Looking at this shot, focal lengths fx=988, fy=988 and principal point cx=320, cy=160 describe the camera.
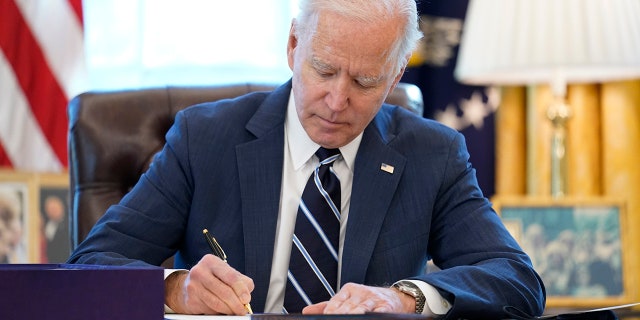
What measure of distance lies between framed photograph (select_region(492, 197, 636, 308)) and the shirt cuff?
1796mm

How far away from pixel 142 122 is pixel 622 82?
2113 mm

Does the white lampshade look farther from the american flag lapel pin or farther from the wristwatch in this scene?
the wristwatch

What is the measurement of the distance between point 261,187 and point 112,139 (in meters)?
0.53

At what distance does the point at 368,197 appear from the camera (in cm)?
225

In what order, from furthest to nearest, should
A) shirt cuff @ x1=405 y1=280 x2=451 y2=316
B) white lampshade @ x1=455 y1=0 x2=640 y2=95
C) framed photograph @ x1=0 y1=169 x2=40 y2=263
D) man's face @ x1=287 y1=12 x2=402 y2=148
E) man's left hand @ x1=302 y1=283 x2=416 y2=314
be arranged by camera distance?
1. white lampshade @ x1=455 y1=0 x2=640 y2=95
2. framed photograph @ x1=0 y1=169 x2=40 y2=263
3. man's face @ x1=287 y1=12 x2=402 y2=148
4. shirt cuff @ x1=405 y1=280 x2=451 y2=316
5. man's left hand @ x1=302 y1=283 x2=416 y2=314

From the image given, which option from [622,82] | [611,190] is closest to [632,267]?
[611,190]

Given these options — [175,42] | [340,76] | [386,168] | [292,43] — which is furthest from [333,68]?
[175,42]

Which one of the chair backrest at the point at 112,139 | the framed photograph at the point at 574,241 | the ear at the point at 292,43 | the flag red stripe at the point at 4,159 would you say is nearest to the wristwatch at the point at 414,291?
the ear at the point at 292,43

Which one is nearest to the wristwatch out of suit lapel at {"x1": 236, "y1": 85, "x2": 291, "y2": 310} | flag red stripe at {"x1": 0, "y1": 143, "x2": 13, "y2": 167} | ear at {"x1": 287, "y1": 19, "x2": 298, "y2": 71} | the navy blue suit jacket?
the navy blue suit jacket

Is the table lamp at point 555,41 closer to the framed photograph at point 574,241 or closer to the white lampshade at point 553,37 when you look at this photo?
the white lampshade at point 553,37

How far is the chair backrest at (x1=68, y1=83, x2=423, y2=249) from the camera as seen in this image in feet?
8.35

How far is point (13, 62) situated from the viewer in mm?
3459

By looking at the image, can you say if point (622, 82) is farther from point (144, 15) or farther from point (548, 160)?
point (144, 15)

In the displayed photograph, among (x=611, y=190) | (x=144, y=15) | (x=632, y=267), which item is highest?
(x=144, y=15)
